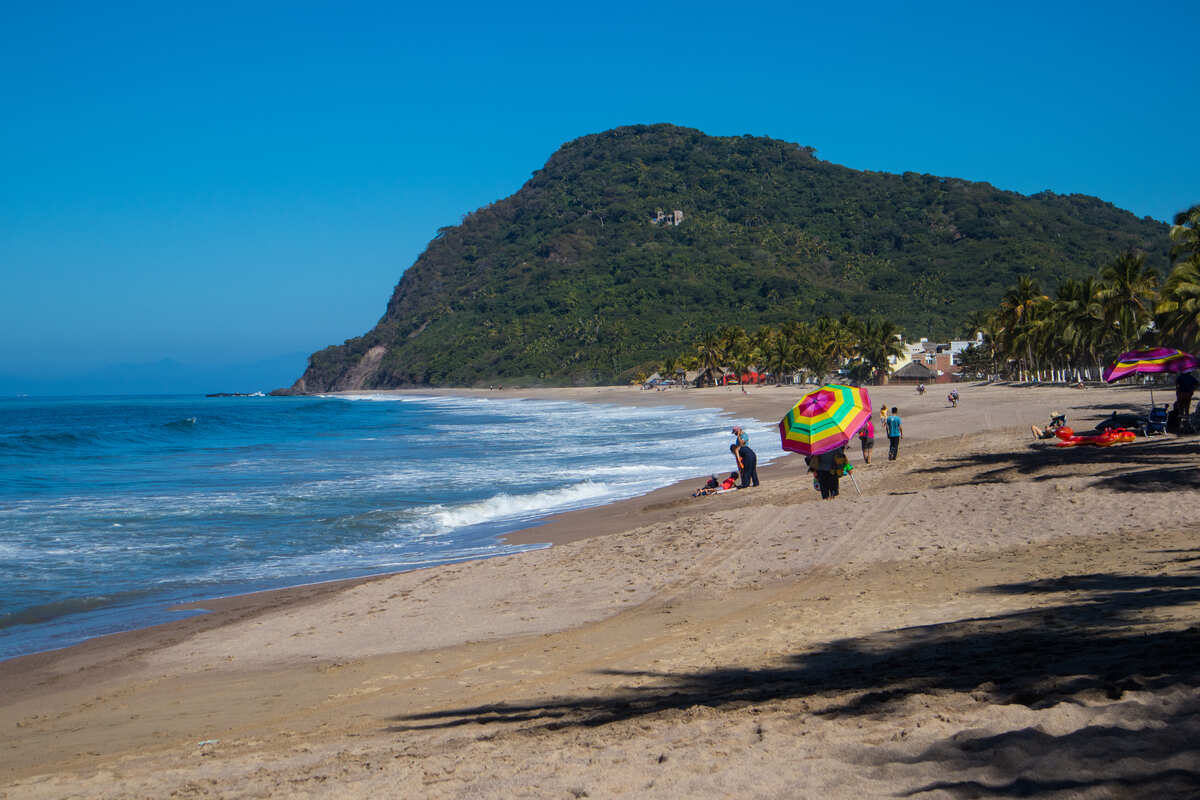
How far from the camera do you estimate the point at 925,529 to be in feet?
32.8

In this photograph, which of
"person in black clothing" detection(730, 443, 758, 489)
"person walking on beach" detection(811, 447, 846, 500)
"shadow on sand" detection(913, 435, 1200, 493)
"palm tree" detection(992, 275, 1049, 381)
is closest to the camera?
"shadow on sand" detection(913, 435, 1200, 493)

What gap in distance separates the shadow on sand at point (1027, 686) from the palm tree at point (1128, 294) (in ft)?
154

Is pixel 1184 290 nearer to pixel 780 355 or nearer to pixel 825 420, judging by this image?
pixel 825 420

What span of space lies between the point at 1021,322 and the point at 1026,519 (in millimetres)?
60893

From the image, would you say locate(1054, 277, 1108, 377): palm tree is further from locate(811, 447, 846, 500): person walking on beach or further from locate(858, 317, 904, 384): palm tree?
locate(811, 447, 846, 500): person walking on beach

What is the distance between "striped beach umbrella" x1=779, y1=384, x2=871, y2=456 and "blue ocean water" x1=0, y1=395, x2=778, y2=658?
432cm

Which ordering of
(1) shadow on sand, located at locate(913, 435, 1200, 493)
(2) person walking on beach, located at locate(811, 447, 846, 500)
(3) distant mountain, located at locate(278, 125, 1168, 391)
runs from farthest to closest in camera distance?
(3) distant mountain, located at locate(278, 125, 1168, 391) → (2) person walking on beach, located at locate(811, 447, 846, 500) → (1) shadow on sand, located at locate(913, 435, 1200, 493)

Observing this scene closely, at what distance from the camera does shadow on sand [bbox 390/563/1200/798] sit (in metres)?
3.24

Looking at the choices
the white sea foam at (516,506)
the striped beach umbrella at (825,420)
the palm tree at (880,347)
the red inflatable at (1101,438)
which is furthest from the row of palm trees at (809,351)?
the striped beach umbrella at (825,420)

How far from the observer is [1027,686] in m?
4.25

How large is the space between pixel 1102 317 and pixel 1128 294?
3.35m

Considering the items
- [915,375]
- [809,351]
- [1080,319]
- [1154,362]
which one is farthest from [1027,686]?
[809,351]

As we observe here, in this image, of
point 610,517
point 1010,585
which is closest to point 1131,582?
point 1010,585

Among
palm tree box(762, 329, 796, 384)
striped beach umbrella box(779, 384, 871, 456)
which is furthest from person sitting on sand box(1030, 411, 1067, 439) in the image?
palm tree box(762, 329, 796, 384)
